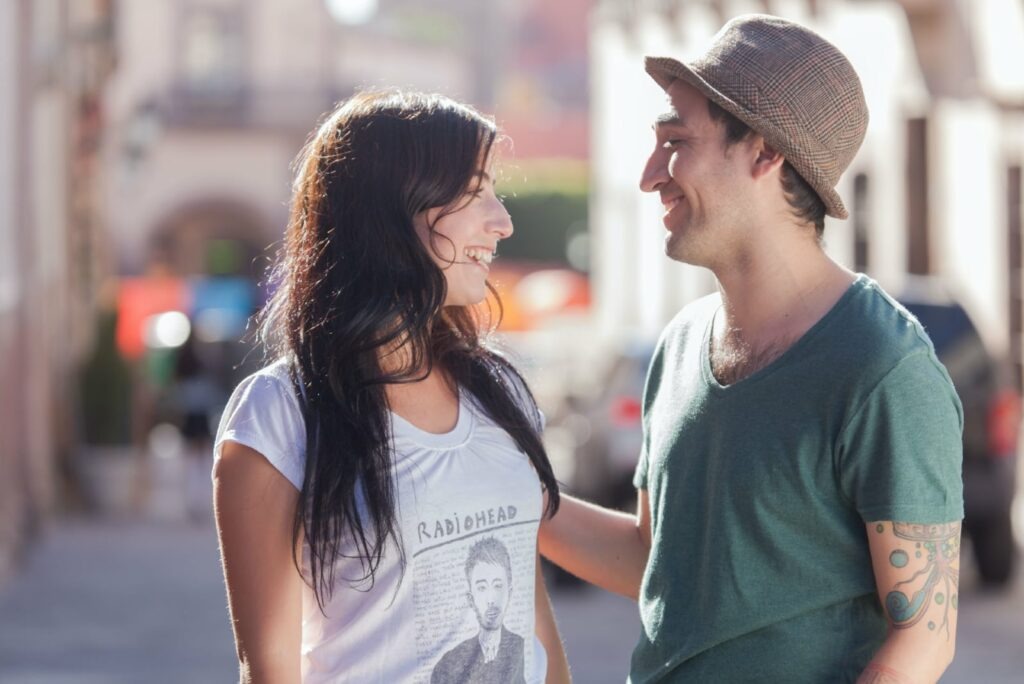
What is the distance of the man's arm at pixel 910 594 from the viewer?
2.88m

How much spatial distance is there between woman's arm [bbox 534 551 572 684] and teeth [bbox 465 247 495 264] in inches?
20.6

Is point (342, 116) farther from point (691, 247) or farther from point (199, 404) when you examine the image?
point (199, 404)

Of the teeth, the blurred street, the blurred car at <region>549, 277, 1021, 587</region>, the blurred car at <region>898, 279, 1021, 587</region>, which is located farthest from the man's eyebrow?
the blurred car at <region>898, 279, 1021, 587</region>

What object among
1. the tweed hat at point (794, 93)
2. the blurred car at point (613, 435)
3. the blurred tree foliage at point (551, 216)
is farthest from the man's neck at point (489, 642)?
the blurred tree foliage at point (551, 216)

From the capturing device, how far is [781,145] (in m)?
3.07

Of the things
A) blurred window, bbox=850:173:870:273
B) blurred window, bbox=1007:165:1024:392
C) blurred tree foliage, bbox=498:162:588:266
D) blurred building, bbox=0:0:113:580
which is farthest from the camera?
blurred tree foliage, bbox=498:162:588:266

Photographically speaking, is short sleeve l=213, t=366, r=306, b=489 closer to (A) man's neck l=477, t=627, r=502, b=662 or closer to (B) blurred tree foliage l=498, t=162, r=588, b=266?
(A) man's neck l=477, t=627, r=502, b=662

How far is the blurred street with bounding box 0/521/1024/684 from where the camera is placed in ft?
29.6

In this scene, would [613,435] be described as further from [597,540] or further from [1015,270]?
[597,540]

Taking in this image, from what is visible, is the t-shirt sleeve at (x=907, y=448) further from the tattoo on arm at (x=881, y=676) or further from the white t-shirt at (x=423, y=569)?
the white t-shirt at (x=423, y=569)

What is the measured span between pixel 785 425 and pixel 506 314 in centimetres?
1586

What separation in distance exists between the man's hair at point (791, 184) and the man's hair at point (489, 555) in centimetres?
71

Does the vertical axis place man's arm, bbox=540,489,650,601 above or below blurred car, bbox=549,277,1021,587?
above

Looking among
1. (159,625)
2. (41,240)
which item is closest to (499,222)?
(159,625)
